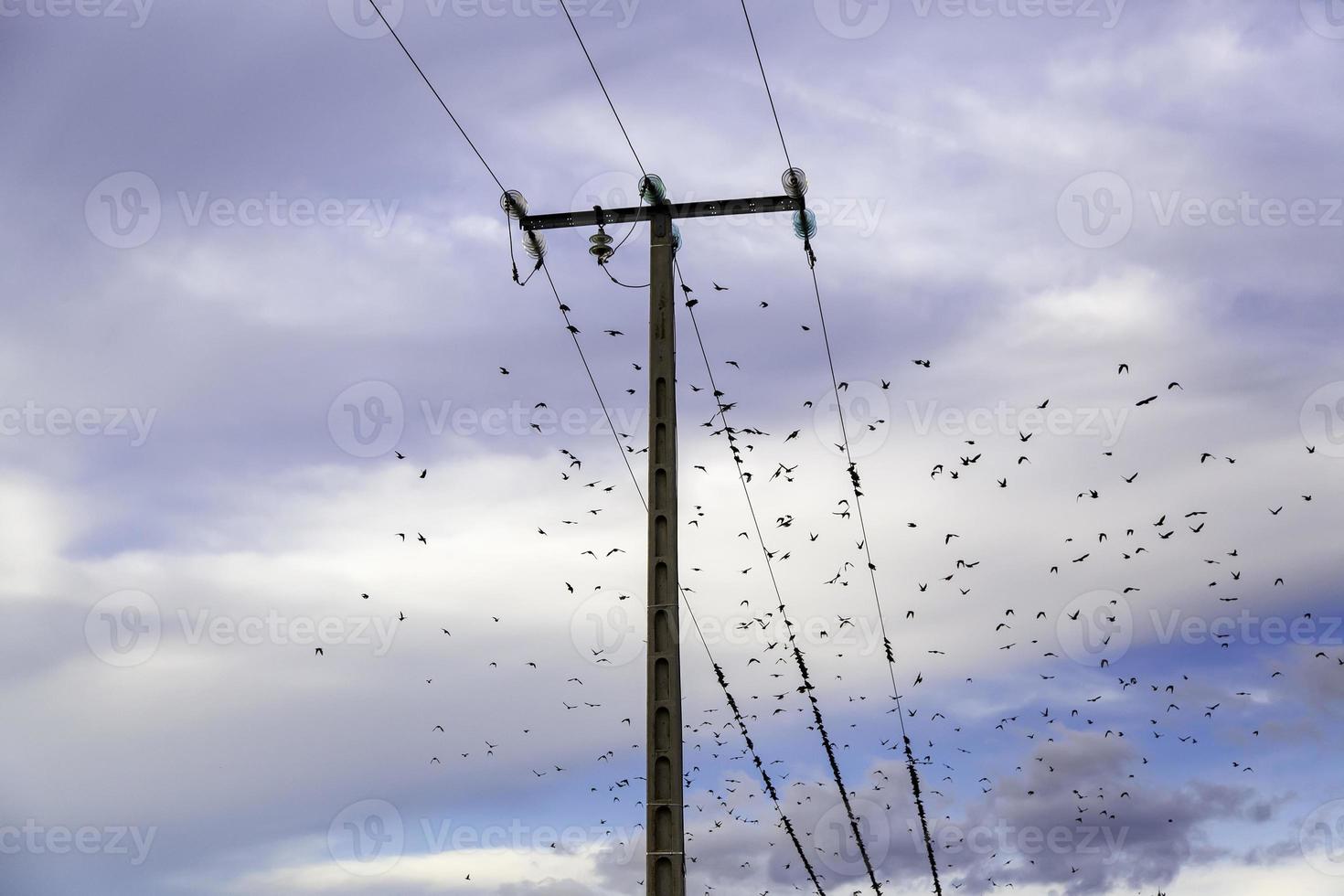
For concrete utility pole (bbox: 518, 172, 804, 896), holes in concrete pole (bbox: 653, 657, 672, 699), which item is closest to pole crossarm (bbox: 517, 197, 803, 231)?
concrete utility pole (bbox: 518, 172, 804, 896)

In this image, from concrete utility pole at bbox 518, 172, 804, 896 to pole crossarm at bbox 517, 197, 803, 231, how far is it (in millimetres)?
Result: 17

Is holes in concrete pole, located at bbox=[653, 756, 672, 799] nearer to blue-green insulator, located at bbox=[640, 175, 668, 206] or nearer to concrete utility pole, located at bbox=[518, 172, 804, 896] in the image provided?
concrete utility pole, located at bbox=[518, 172, 804, 896]

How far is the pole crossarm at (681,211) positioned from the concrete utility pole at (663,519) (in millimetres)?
17

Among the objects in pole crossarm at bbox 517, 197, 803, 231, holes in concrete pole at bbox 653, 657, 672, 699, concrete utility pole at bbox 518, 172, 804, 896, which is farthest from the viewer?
pole crossarm at bbox 517, 197, 803, 231

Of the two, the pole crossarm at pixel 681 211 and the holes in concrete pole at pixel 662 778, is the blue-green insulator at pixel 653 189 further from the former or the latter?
the holes in concrete pole at pixel 662 778

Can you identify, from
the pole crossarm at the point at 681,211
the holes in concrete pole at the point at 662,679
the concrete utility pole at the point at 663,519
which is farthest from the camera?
the pole crossarm at the point at 681,211

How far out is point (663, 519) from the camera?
1920cm

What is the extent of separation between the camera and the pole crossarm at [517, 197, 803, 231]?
2117 centimetres

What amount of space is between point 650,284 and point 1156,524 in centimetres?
1386

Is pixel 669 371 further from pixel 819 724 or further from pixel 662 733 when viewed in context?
pixel 819 724

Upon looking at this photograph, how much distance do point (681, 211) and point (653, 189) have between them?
669 millimetres

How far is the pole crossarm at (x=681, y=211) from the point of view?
21172 mm

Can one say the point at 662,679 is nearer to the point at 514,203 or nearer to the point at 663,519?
the point at 663,519

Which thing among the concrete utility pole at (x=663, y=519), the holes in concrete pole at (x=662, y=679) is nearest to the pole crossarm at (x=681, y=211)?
the concrete utility pole at (x=663, y=519)
